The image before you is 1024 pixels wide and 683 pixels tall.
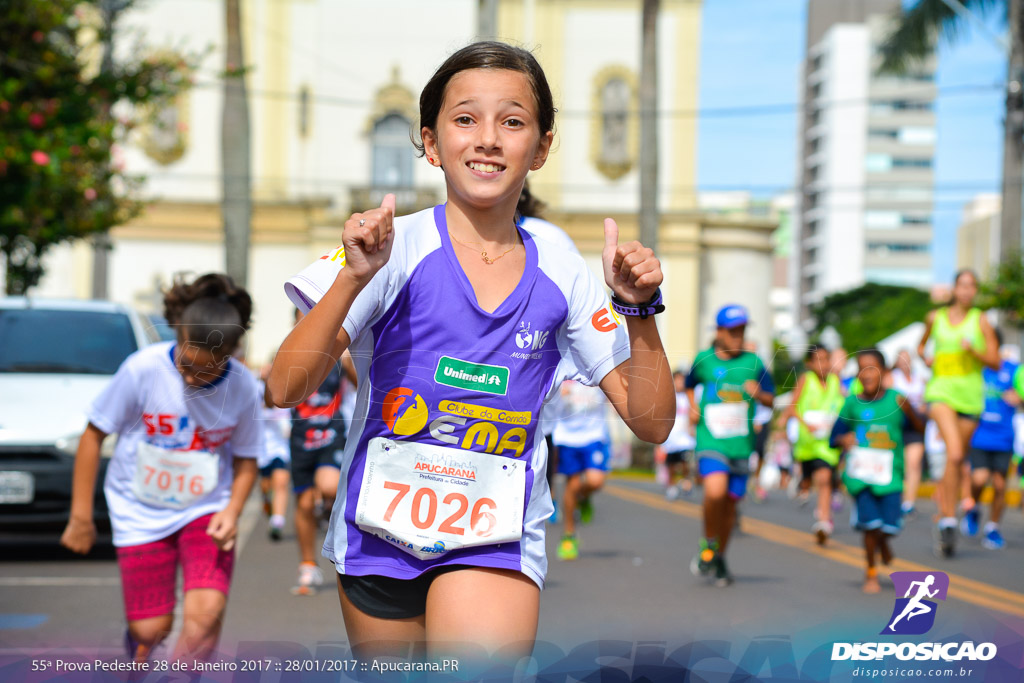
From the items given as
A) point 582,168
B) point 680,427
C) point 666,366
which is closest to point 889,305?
point 582,168

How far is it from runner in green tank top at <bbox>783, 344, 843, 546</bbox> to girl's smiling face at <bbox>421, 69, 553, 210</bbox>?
9.26m

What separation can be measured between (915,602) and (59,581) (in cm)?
719

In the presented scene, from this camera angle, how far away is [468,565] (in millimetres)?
2748

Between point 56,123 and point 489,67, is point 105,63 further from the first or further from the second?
point 489,67

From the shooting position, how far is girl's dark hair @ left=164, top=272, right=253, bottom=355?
4.45m

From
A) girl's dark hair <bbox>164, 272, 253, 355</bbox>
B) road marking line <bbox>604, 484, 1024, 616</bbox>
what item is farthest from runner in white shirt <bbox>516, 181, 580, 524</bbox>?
road marking line <bbox>604, 484, 1024, 616</bbox>

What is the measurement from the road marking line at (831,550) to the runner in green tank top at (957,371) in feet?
2.84

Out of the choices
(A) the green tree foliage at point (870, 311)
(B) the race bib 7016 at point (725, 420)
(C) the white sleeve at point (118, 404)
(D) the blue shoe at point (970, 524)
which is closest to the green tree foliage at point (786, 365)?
(C) the white sleeve at point (118, 404)

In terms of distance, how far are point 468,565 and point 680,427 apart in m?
14.6

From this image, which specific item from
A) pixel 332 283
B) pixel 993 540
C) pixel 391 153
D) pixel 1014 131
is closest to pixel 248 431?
pixel 332 283

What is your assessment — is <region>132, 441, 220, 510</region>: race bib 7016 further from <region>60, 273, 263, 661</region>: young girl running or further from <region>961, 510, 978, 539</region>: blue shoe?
<region>961, 510, 978, 539</region>: blue shoe

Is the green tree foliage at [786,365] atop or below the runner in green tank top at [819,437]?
atop

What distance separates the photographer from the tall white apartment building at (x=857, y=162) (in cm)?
11344

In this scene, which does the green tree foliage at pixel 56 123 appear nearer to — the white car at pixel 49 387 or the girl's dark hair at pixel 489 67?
the white car at pixel 49 387
